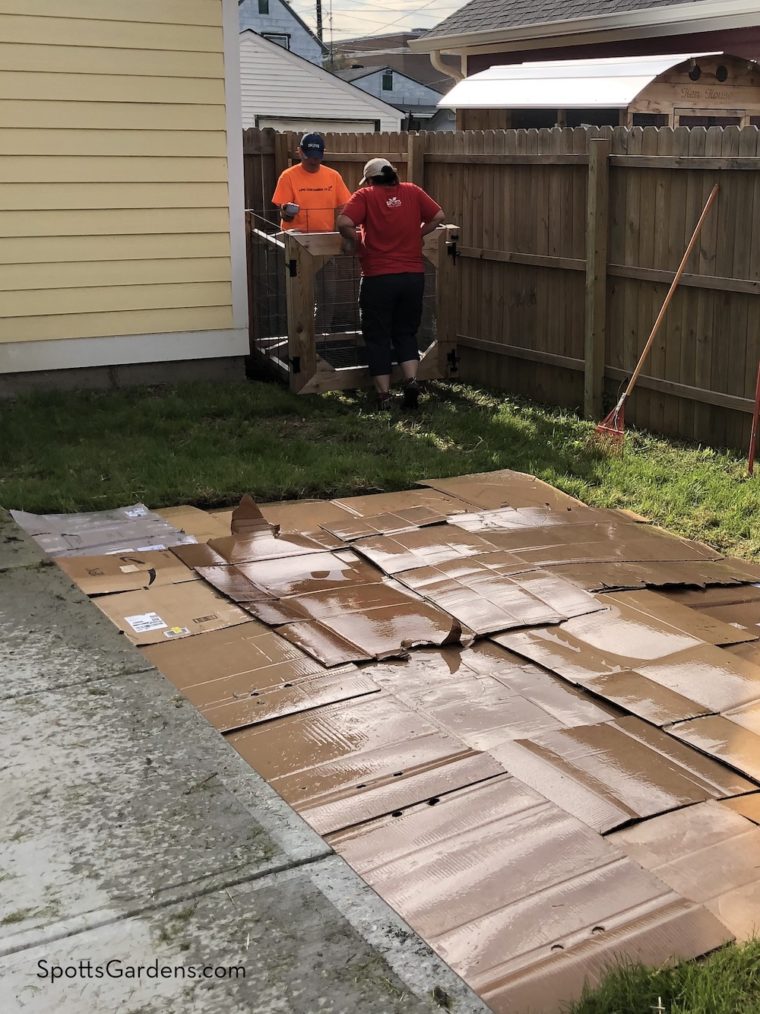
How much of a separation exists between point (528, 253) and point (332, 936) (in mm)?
7080

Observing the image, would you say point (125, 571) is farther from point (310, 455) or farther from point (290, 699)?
point (310, 455)

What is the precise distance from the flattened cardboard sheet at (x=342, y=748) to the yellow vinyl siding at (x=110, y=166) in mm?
5874

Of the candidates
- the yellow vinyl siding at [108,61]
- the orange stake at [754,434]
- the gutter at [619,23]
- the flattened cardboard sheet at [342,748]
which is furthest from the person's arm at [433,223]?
the gutter at [619,23]

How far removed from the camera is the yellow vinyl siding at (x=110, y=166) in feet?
26.3

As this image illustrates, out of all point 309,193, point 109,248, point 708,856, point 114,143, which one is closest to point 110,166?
point 114,143

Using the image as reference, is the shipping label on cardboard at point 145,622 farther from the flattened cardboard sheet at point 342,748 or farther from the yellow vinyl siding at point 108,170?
the yellow vinyl siding at point 108,170

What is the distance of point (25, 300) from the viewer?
832cm

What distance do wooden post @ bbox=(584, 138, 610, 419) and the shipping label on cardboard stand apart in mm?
4563

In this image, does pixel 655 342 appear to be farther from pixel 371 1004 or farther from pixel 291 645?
pixel 371 1004

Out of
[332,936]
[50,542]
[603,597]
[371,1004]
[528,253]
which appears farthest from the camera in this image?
[528,253]

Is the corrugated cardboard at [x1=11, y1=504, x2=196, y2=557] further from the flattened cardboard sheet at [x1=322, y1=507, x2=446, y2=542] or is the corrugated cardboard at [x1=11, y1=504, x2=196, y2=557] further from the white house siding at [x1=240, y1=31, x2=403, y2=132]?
the white house siding at [x1=240, y1=31, x2=403, y2=132]

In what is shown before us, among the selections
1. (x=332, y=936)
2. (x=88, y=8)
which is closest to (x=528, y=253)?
(x=88, y=8)

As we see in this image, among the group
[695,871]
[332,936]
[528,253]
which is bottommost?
[695,871]

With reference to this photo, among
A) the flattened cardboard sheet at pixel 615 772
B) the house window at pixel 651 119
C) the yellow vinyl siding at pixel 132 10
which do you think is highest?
the yellow vinyl siding at pixel 132 10
